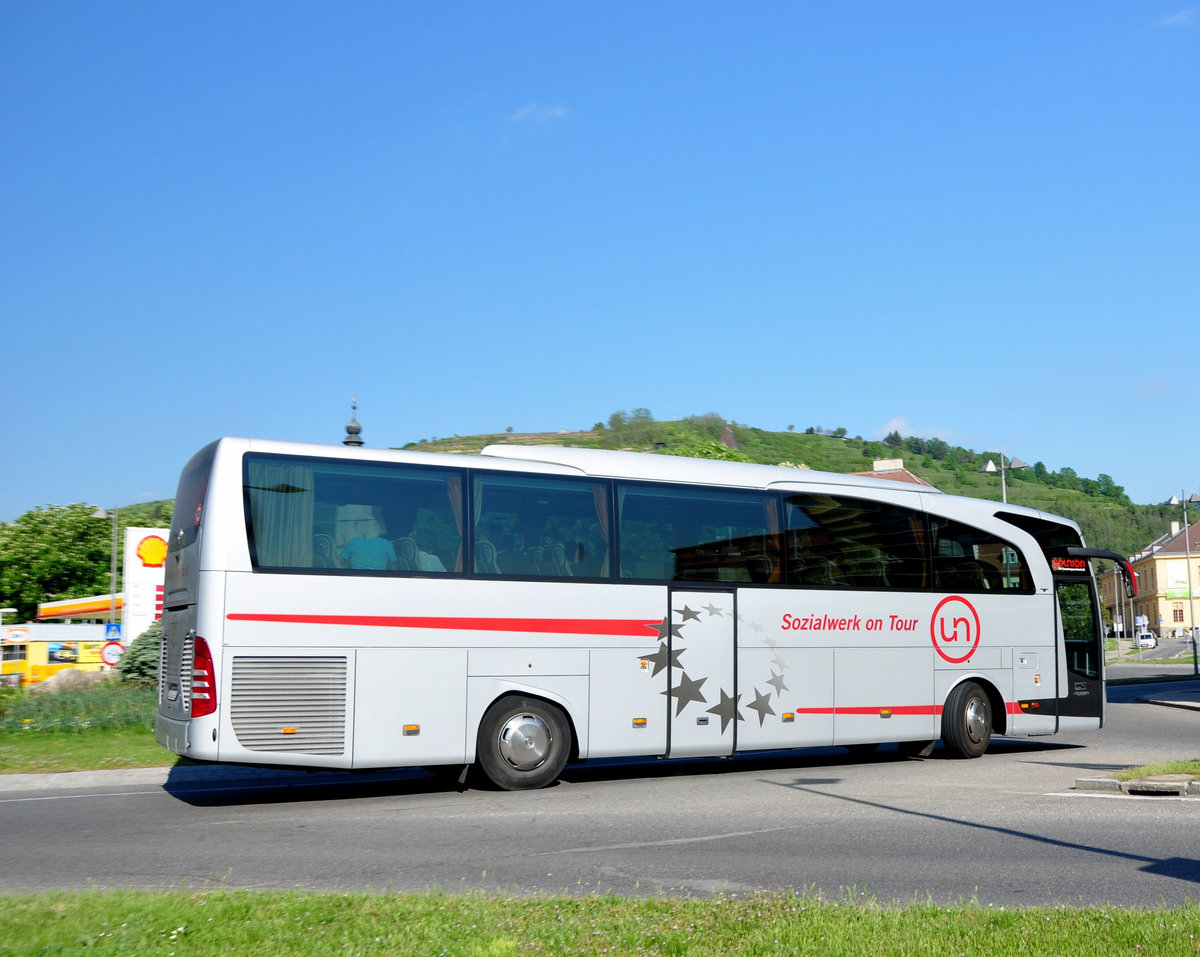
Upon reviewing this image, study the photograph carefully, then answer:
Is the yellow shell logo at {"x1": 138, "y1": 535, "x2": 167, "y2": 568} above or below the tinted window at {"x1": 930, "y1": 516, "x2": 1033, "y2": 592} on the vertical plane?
above

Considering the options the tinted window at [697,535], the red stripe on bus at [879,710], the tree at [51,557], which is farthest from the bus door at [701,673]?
the tree at [51,557]

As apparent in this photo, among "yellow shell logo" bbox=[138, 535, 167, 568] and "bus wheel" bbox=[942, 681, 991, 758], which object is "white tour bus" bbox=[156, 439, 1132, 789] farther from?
"yellow shell logo" bbox=[138, 535, 167, 568]

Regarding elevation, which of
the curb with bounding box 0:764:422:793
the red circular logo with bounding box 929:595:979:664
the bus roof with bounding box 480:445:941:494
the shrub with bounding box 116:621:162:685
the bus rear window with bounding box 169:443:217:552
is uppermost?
the bus roof with bounding box 480:445:941:494

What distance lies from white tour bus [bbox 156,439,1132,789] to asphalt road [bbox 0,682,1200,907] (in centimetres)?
73

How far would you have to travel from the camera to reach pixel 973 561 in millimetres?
16547

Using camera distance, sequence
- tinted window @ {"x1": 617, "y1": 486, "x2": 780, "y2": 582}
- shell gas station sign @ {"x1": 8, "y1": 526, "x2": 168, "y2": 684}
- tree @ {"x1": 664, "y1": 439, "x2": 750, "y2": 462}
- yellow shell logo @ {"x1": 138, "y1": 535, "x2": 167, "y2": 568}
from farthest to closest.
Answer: tree @ {"x1": 664, "y1": 439, "x2": 750, "y2": 462}
yellow shell logo @ {"x1": 138, "y1": 535, "x2": 167, "y2": 568}
shell gas station sign @ {"x1": 8, "y1": 526, "x2": 168, "y2": 684}
tinted window @ {"x1": 617, "y1": 486, "x2": 780, "y2": 582}

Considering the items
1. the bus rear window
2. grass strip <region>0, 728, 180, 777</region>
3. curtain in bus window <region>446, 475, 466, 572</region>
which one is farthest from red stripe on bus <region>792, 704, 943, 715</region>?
grass strip <region>0, 728, 180, 777</region>

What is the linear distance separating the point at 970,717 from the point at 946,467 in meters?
158

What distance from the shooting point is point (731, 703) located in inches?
554

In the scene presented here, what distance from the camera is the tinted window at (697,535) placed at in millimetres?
13641

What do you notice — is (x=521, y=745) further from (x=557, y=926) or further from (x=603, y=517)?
(x=557, y=926)

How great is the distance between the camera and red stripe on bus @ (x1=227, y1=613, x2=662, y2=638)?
1156cm

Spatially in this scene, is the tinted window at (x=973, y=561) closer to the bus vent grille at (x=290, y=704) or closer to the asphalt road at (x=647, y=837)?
the asphalt road at (x=647, y=837)

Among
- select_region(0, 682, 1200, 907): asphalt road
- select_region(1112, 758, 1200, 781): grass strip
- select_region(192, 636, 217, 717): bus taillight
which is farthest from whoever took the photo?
select_region(1112, 758, 1200, 781): grass strip
